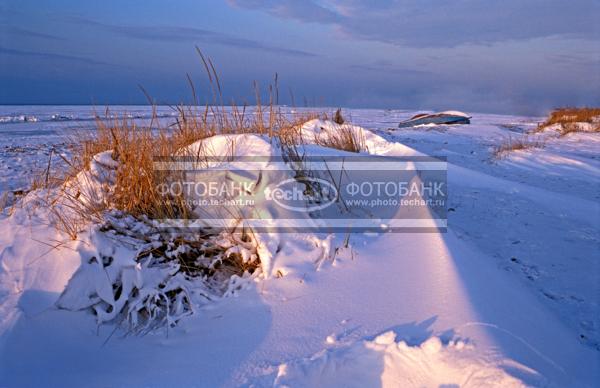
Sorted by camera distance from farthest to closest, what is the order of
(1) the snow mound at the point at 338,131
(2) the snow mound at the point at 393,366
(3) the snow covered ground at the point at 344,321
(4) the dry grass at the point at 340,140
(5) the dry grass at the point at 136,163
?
(1) the snow mound at the point at 338,131 < (4) the dry grass at the point at 340,140 < (5) the dry grass at the point at 136,163 < (3) the snow covered ground at the point at 344,321 < (2) the snow mound at the point at 393,366

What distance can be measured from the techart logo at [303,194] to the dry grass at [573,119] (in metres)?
8.85

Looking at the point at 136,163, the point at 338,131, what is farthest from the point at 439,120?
the point at 136,163

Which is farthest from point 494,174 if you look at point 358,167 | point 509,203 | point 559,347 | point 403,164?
point 559,347

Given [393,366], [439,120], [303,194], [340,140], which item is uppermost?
[439,120]

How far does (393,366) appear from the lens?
127 centimetres

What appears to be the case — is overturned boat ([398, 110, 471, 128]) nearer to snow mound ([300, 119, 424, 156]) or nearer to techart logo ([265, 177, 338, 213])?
snow mound ([300, 119, 424, 156])

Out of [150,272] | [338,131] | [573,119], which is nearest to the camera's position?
[150,272]

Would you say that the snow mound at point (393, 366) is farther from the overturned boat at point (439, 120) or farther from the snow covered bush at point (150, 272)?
the overturned boat at point (439, 120)

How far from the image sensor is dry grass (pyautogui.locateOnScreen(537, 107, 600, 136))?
31.0ft

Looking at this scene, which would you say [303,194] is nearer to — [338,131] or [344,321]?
[344,321]

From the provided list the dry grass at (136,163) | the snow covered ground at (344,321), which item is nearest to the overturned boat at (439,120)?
the dry grass at (136,163)

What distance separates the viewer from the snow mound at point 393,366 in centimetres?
116

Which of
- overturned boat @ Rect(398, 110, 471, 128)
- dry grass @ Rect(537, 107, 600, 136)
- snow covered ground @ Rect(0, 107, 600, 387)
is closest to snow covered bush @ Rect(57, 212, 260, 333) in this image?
snow covered ground @ Rect(0, 107, 600, 387)

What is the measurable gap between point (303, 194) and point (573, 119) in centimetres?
1145
